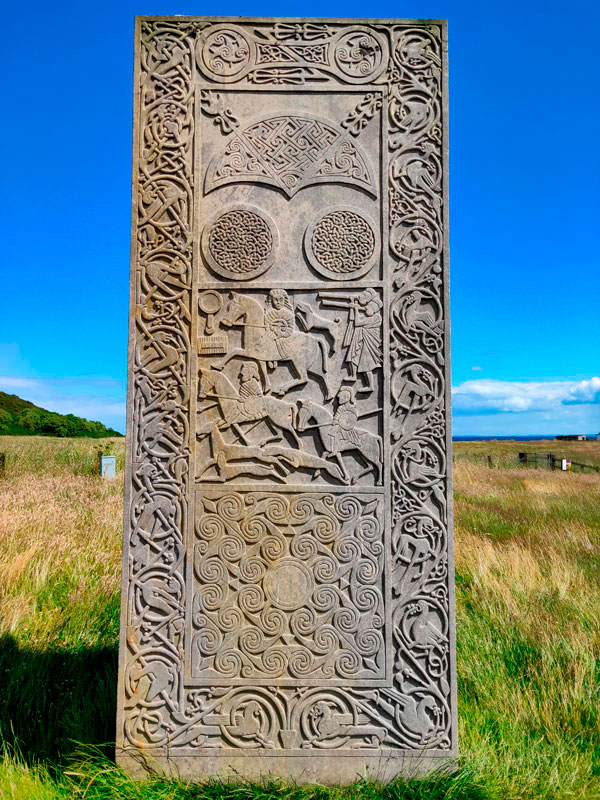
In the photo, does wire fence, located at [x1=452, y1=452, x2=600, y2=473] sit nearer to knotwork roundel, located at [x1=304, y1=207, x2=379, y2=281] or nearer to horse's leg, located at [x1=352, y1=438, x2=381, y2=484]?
horse's leg, located at [x1=352, y1=438, x2=381, y2=484]

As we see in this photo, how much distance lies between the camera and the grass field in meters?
2.97

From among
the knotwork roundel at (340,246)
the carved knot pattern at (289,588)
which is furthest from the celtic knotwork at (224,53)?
the carved knot pattern at (289,588)

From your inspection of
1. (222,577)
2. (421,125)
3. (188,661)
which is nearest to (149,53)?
(421,125)

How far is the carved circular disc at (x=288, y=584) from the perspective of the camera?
10.2 ft

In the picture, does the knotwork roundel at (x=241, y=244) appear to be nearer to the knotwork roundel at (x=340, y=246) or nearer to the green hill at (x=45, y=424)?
the knotwork roundel at (x=340, y=246)

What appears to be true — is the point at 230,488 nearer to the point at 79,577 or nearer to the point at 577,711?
the point at 577,711

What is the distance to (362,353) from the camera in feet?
10.6

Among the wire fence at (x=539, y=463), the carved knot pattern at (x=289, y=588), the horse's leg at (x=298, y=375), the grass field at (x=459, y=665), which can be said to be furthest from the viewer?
the wire fence at (x=539, y=463)

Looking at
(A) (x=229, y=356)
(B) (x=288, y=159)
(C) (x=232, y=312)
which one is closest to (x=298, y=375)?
(A) (x=229, y=356)

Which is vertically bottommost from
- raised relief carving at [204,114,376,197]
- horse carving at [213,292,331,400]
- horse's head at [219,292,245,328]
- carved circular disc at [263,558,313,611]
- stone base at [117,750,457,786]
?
stone base at [117,750,457,786]

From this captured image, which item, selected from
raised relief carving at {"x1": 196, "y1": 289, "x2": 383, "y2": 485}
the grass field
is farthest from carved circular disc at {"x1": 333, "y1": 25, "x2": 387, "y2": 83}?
the grass field

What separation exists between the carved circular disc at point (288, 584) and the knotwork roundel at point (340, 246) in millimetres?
1675

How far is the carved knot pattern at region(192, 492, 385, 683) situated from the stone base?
0.42m

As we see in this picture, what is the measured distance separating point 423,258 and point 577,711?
3.05 m
